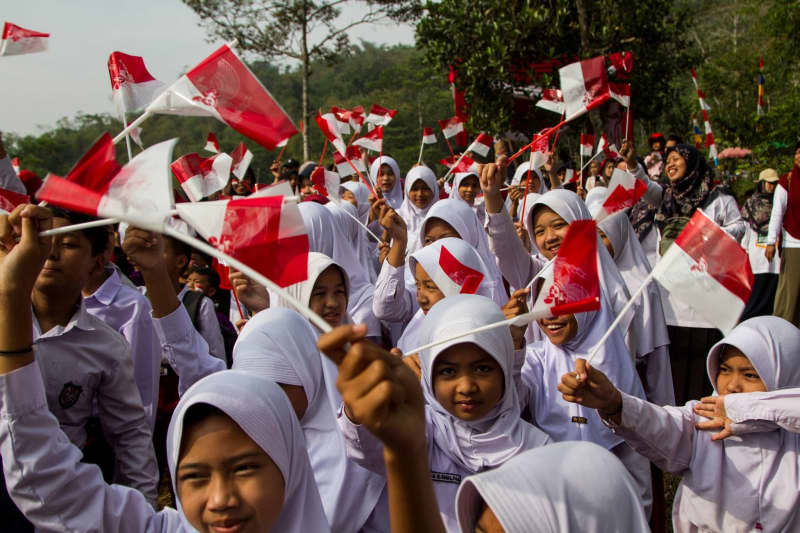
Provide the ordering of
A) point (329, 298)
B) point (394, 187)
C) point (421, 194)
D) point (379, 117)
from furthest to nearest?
point (394, 187) → point (379, 117) → point (421, 194) → point (329, 298)

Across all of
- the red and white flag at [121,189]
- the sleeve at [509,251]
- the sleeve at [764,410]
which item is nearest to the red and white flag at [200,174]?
the sleeve at [509,251]

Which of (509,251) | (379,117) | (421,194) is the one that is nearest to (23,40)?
(509,251)

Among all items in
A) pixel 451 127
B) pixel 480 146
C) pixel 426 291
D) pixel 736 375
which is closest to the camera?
pixel 736 375

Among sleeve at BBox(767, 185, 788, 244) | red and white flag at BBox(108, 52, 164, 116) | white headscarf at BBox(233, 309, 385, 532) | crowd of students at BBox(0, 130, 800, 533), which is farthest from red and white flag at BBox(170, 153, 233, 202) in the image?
sleeve at BBox(767, 185, 788, 244)

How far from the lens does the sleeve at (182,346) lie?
2.74m

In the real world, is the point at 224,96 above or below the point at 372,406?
above

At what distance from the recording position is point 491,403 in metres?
2.34

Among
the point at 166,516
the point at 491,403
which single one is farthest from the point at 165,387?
the point at 491,403

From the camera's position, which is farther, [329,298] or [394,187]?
[394,187]

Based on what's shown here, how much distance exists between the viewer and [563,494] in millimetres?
1498

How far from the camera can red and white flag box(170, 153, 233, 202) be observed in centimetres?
422

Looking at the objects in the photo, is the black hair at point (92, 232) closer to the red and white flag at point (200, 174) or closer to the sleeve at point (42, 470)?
the sleeve at point (42, 470)

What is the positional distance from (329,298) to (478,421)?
1.10 metres

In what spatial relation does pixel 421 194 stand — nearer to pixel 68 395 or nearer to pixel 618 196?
pixel 618 196
